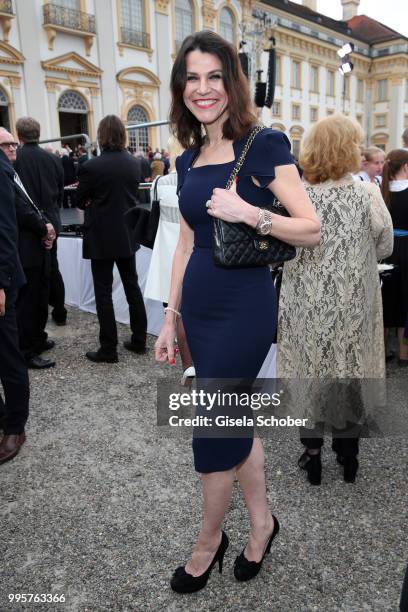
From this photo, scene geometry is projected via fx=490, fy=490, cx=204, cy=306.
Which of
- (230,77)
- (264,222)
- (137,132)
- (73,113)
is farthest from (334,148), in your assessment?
(137,132)

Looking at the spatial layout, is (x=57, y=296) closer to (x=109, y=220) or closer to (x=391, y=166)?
(x=109, y=220)

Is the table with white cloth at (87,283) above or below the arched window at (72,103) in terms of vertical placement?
below

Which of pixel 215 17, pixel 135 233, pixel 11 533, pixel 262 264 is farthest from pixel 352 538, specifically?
pixel 215 17

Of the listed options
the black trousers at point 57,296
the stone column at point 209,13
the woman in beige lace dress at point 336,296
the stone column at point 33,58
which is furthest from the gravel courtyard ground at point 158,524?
the stone column at point 209,13

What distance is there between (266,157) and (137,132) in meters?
24.3

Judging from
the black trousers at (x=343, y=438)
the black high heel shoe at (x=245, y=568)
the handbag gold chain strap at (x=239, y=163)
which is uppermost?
the handbag gold chain strap at (x=239, y=163)

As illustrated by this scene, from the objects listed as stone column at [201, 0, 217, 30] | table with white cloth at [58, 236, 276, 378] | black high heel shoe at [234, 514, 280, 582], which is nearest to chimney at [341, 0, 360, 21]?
stone column at [201, 0, 217, 30]

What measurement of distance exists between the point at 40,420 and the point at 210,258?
7.28 feet

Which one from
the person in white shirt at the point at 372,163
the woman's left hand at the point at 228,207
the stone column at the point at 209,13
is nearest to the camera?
the woman's left hand at the point at 228,207

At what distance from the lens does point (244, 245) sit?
61.1 inches

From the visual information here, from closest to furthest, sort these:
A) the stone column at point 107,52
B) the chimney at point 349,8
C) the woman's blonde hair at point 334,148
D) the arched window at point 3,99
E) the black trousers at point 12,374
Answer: the woman's blonde hair at point 334,148, the black trousers at point 12,374, the arched window at point 3,99, the stone column at point 107,52, the chimney at point 349,8

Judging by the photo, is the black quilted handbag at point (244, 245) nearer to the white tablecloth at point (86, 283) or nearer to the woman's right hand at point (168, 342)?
the woman's right hand at point (168, 342)

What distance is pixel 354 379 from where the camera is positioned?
2621mm

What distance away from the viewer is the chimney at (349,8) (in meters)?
48.9
